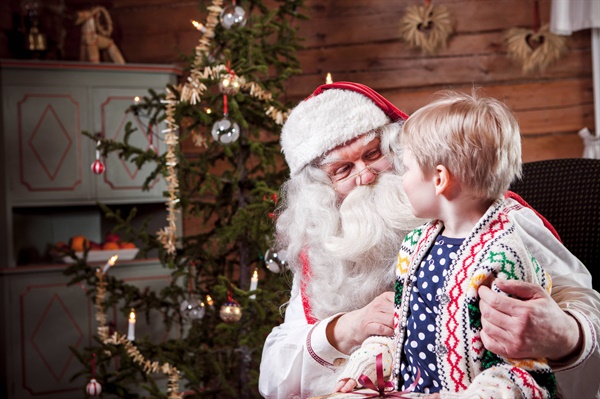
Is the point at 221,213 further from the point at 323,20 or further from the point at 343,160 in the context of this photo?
the point at 323,20

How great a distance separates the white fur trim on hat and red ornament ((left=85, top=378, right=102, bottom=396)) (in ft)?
6.03

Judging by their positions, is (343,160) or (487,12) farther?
(487,12)

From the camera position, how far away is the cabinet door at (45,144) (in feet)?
13.5

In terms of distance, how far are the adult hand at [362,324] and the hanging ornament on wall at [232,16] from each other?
5.63ft

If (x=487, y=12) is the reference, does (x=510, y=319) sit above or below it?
below

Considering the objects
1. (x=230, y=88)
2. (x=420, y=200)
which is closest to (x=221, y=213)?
(x=230, y=88)

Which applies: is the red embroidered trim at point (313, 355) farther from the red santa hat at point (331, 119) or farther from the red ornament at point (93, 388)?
the red ornament at point (93, 388)

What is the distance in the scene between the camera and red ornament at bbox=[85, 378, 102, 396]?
3188mm

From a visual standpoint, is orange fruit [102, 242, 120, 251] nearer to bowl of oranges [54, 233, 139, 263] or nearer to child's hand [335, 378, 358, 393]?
bowl of oranges [54, 233, 139, 263]

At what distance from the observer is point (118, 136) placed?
4.24 meters

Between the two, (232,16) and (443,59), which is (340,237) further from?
(443,59)

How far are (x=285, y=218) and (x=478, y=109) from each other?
79 cm

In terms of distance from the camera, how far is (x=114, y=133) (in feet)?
13.9

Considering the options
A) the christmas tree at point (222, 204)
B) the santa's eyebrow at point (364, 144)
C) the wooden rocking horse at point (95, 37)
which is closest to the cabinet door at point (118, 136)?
the wooden rocking horse at point (95, 37)
